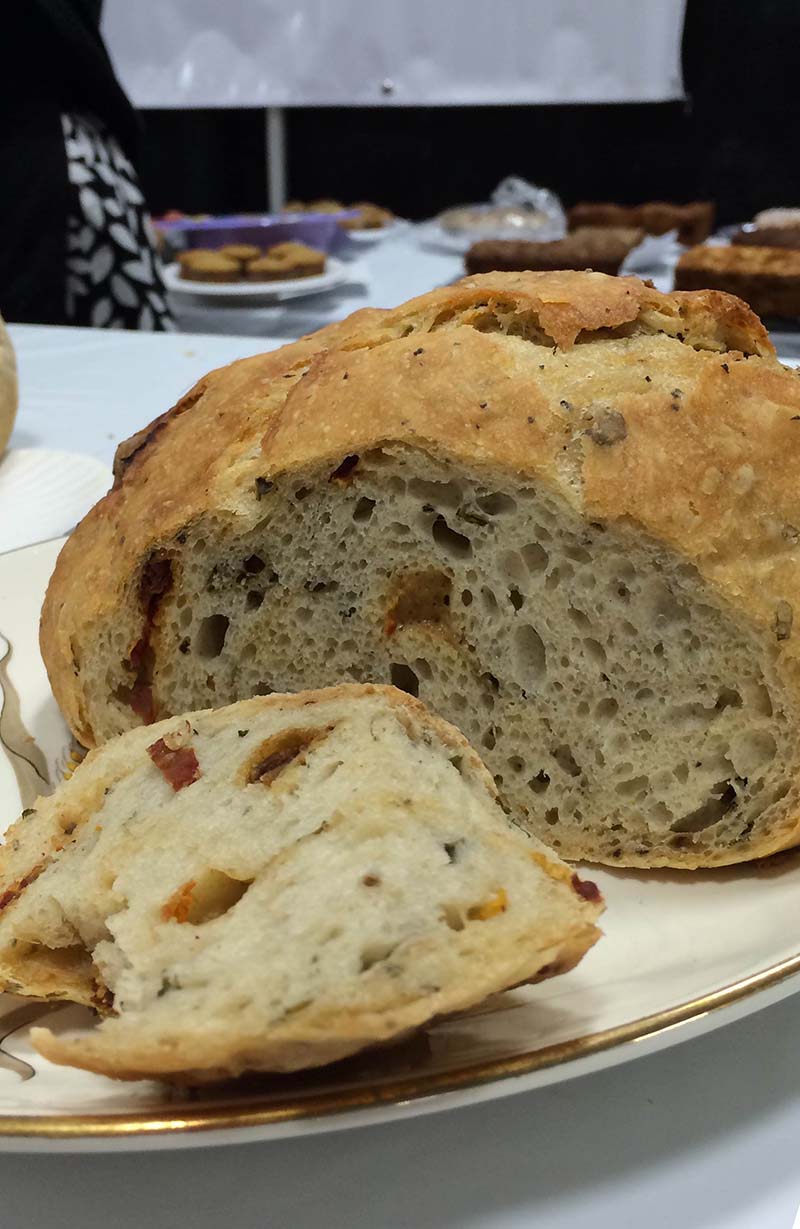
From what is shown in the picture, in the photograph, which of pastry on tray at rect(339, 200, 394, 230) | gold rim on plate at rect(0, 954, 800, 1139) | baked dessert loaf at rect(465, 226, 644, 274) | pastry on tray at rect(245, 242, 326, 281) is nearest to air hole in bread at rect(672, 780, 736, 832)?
gold rim on plate at rect(0, 954, 800, 1139)

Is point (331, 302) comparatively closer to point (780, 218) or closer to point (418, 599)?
point (780, 218)

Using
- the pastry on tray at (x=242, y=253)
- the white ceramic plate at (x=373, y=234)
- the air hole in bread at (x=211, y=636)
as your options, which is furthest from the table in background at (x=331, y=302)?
the air hole in bread at (x=211, y=636)

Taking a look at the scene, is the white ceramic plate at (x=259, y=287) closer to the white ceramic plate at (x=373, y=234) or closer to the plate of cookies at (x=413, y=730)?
the white ceramic plate at (x=373, y=234)

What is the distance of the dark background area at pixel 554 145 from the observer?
7.62m

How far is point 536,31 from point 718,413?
24.6 ft

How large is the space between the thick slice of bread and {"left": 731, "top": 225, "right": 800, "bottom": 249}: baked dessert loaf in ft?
13.7

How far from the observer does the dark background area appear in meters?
7.62

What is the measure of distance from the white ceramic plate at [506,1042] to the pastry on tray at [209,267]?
3.83 m

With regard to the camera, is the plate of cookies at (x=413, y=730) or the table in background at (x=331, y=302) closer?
the plate of cookies at (x=413, y=730)

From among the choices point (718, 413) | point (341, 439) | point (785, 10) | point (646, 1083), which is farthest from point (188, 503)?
point (785, 10)

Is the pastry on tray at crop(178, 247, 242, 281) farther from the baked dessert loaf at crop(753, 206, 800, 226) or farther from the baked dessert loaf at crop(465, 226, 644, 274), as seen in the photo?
the baked dessert loaf at crop(753, 206, 800, 226)

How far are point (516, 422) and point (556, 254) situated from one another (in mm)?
3438

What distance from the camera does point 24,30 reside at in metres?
3.98

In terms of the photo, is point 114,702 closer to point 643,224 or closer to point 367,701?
point 367,701
